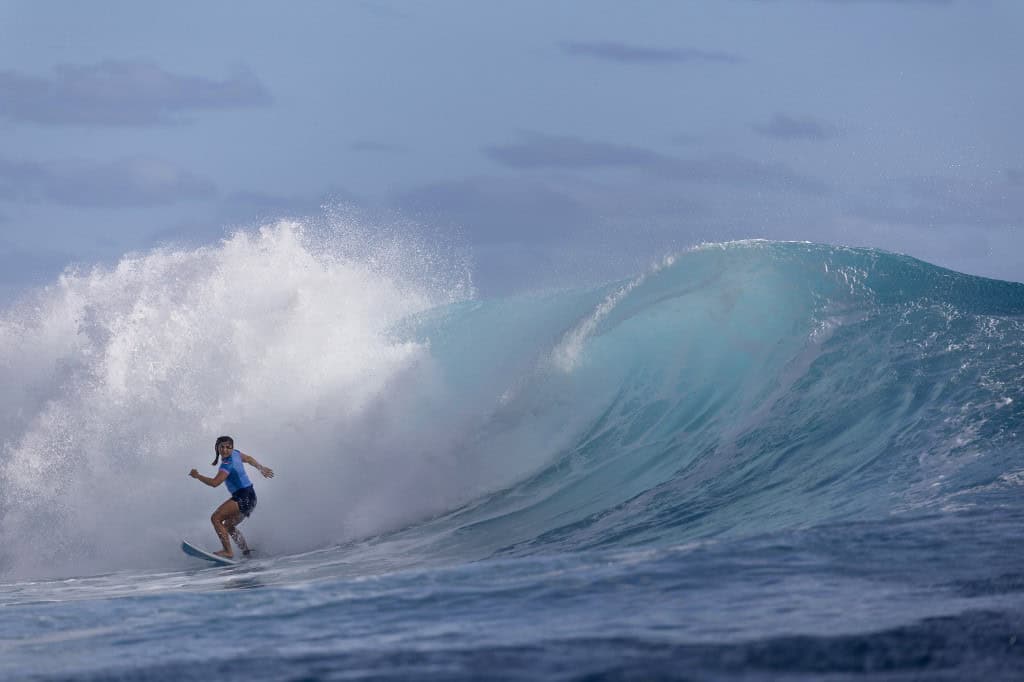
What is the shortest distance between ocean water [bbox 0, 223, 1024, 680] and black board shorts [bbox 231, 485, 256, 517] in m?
0.51

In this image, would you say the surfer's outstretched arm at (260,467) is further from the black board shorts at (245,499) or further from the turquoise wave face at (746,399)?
the turquoise wave face at (746,399)

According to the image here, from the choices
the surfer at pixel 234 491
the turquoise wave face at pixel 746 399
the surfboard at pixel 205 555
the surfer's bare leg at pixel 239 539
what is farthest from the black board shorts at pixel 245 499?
the turquoise wave face at pixel 746 399

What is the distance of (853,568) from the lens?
19.3 ft

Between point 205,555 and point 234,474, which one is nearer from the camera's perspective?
point 205,555

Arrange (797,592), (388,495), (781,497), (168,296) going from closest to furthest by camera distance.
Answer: (797,592) → (781,497) → (388,495) → (168,296)

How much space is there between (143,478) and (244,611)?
791 centimetres

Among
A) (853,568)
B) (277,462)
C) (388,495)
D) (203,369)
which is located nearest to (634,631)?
(853,568)

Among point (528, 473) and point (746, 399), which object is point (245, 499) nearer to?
point (528, 473)

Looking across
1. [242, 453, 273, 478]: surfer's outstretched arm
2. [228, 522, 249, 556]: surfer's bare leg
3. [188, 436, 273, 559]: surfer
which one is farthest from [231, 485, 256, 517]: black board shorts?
[242, 453, 273, 478]: surfer's outstretched arm

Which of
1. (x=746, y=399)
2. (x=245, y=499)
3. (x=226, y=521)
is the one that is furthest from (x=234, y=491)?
(x=746, y=399)

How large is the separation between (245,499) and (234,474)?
279mm

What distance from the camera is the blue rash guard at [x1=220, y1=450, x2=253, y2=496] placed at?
Result: 11633 mm

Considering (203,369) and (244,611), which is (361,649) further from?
(203,369)

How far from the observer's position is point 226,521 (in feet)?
37.9
